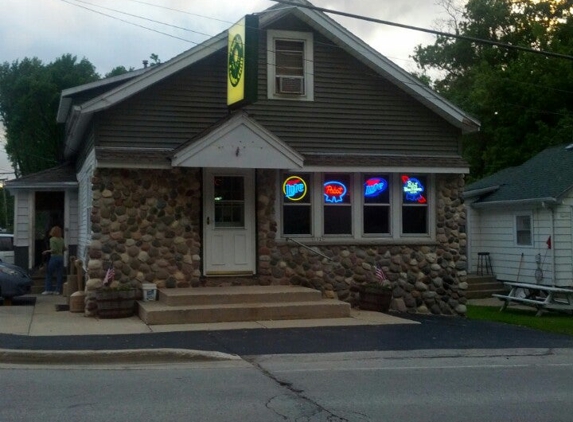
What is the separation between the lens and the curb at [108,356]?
11.7m

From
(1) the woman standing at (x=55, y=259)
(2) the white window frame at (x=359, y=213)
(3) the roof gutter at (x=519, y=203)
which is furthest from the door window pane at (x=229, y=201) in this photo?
(3) the roof gutter at (x=519, y=203)

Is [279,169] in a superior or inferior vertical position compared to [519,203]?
superior

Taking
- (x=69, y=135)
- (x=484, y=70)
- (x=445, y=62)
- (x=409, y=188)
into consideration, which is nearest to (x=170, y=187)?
(x=69, y=135)

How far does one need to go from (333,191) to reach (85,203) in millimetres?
6016

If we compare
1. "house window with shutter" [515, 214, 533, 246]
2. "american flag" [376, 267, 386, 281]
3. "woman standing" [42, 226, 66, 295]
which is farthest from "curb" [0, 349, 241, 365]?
"house window with shutter" [515, 214, 533, 246]

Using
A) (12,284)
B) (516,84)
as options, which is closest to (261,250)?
(12,284)

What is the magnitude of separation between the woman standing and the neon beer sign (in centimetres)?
694

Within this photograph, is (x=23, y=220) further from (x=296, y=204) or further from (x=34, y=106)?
(x=34, y=106)

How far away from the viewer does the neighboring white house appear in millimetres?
24844

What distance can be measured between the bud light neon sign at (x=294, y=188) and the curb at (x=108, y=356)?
6.73 meters

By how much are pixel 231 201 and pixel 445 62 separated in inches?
1374

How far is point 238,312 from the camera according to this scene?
15547 millimetres

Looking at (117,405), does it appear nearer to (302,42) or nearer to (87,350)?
(87,350)

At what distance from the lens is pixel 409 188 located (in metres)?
19.2
